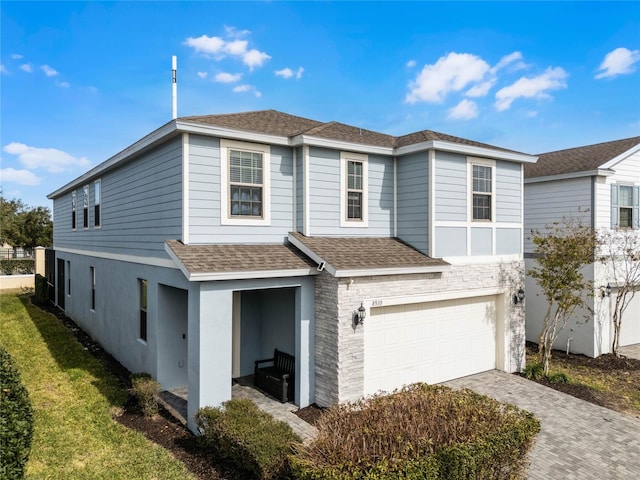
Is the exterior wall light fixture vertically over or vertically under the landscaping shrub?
over

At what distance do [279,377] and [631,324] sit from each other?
1348 cm

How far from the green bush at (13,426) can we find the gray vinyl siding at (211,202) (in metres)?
4.00

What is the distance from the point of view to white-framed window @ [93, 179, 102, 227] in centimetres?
1423

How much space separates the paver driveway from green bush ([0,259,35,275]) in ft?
106

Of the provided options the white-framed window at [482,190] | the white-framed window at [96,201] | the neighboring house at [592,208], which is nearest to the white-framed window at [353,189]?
the white-framed window at [482,190]

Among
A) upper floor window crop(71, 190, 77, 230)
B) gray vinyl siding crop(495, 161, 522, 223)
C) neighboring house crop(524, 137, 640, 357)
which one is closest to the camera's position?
gray vinyl siding crop(495, 161, 522, 223)

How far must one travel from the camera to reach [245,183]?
9.23m

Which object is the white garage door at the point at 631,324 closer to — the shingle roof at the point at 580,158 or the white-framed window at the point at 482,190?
the shingle roof at the point at 580,158

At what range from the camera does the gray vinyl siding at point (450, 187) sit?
10.2m

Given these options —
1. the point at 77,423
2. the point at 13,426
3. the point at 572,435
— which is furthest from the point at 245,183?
the point at 572,435

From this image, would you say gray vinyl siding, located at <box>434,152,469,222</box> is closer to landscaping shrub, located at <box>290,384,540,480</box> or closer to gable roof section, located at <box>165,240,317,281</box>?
gable roof section, located at <box>165,240,317,281</box>

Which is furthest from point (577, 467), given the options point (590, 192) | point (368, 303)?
point (590, 192)

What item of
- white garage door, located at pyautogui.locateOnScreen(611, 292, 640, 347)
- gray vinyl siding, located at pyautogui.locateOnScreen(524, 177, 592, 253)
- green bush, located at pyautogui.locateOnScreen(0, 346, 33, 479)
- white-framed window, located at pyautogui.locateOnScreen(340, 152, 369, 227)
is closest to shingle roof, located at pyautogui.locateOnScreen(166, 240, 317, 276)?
white-framed window, located at pyautogui.locateOnScreen(340, 152, 369, 227)

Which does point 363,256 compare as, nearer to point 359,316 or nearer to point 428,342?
point 359,316
